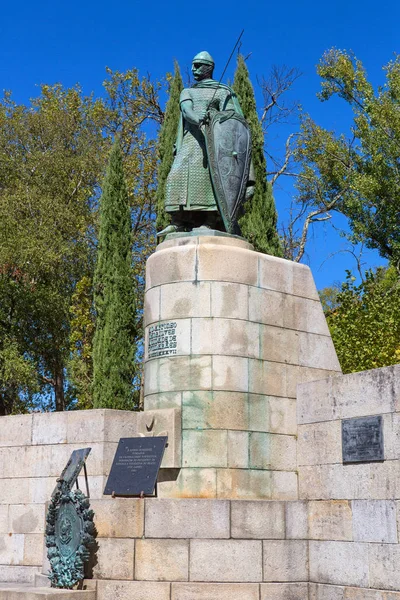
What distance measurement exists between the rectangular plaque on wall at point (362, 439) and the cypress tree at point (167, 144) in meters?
13.5

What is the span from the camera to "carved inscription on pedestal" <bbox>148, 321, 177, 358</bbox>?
441 inches

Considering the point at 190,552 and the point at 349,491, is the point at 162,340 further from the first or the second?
the point at 349,491

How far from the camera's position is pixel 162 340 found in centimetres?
1134

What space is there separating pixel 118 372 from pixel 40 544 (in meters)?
8.67

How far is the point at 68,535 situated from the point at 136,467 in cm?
119

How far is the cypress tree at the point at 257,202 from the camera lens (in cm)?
2300

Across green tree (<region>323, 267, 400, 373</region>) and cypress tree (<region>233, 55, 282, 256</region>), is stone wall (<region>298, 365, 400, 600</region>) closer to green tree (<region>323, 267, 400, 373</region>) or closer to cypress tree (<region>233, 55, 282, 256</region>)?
green tree (<region>323, 267, 400, 373</region>)

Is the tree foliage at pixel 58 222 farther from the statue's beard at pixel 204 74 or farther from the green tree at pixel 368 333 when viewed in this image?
the statue's beard at pixel 204 74

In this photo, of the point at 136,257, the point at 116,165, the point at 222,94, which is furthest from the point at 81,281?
the point at 222,94

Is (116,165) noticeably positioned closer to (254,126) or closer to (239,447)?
(254,126)

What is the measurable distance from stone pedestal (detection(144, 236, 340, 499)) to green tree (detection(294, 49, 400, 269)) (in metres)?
15.9

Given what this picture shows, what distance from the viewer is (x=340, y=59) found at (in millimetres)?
28438

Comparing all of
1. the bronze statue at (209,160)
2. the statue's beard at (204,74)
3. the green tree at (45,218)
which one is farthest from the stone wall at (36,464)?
the green tree at (45,218)

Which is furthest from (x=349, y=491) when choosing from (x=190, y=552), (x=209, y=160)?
(x=209, y=160)
